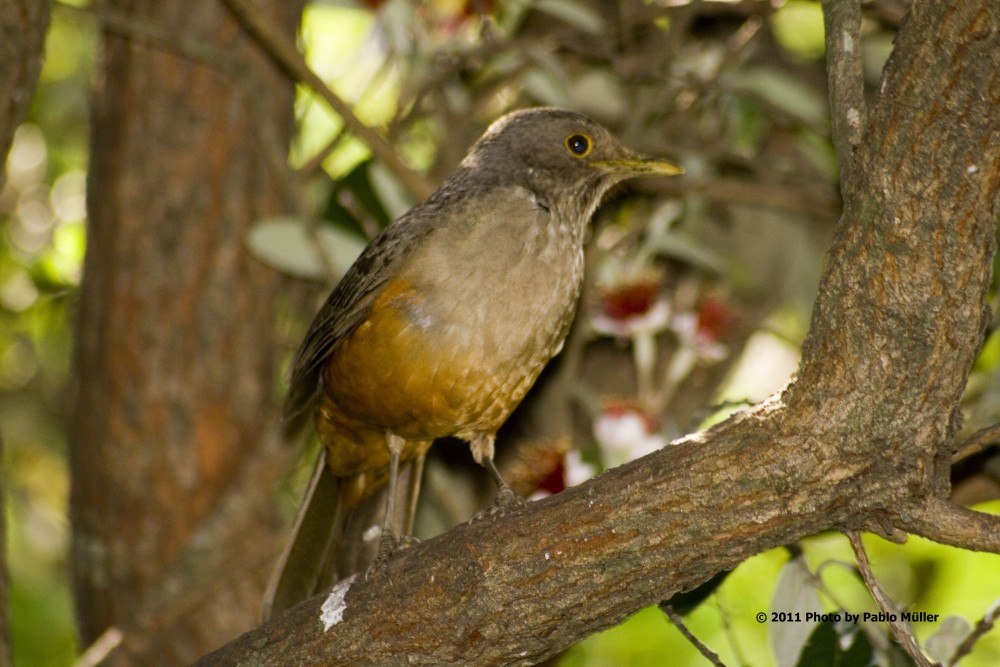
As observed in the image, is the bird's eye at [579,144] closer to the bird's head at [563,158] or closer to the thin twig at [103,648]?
the bird's head at [563,158]

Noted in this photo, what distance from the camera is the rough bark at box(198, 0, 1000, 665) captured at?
2689 millimetres

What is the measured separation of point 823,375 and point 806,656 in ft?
3.79

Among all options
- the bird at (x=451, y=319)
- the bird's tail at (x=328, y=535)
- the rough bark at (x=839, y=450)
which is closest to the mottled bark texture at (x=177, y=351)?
the bird's tail at (x=328, y=535)

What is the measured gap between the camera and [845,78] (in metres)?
3.10

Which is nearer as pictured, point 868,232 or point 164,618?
point 868,232

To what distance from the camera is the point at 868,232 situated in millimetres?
2811

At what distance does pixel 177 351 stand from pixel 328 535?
1.28 meters

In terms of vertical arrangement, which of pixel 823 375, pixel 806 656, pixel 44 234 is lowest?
pixel 806 656

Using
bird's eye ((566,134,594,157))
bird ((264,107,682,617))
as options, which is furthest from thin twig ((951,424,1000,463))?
bird's eye ((566,134,594,157))

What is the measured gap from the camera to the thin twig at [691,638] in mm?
3367

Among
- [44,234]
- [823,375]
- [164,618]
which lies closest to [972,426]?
[823,375]

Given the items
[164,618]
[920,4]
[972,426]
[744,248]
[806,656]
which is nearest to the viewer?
[920,4]

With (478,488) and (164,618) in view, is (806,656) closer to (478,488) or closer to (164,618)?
(478,488)

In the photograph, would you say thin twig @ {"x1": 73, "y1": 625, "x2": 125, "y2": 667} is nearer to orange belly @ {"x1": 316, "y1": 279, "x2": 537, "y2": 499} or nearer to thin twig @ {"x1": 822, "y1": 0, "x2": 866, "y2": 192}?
orange belly @ {"x1": 316, "y1": 279, "x2": 537, "y2": 499}
